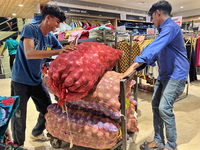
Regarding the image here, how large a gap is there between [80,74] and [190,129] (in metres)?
2.00

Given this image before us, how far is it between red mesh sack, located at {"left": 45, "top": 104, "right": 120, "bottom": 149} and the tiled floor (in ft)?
1.81

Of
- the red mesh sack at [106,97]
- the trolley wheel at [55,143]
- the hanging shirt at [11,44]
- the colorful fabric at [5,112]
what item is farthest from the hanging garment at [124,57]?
the hanging shirt at [11,44]

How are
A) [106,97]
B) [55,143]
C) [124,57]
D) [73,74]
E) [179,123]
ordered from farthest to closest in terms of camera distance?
[124,57] < [179,123] < [55,143] < [106,97] < [73,74]

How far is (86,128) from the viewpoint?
1.32m

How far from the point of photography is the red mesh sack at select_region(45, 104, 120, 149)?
4.23 ft

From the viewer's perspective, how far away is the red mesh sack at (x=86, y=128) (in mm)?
1290

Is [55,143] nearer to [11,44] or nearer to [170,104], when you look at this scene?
[170,104]

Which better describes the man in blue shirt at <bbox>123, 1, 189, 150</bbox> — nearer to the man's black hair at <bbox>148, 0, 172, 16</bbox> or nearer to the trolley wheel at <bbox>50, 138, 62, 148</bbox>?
the man's black hair at <bbox>148, 0, 172, 16</bbox>

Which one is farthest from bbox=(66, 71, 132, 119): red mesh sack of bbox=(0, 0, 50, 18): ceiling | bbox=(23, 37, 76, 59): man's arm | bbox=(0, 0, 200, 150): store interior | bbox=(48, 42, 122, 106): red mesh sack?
bbox=(0, 0, 50, 18): ceiling

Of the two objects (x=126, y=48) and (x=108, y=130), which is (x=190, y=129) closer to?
(x=108, y=130)

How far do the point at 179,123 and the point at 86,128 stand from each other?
5.83 ft

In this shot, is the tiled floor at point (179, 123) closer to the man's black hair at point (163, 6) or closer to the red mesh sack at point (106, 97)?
the red mesh sack at point (106, 97)

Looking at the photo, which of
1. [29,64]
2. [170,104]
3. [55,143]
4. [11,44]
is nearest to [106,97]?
[170,104]

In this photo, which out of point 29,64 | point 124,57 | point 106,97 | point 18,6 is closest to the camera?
point 106,97
